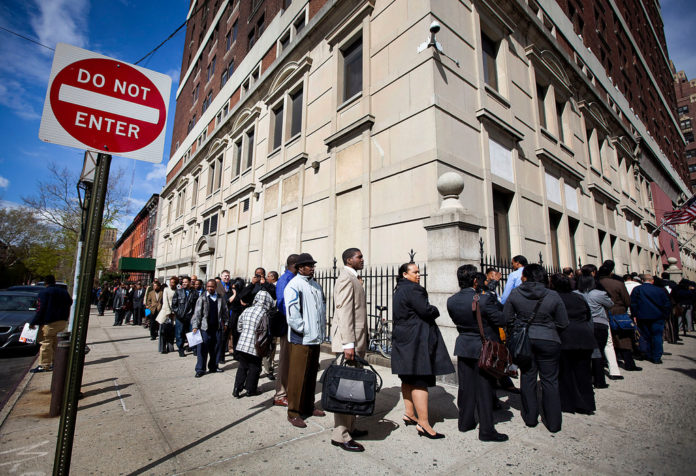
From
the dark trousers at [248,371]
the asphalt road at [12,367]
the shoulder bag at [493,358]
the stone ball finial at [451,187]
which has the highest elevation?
the stone ball finial at [451,187]

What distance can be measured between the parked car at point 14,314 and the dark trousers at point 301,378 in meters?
8.47

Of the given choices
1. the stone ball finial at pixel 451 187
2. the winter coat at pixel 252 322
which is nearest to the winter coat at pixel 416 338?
the winter coat at pixel 252 322

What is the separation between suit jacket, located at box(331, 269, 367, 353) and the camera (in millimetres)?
3656

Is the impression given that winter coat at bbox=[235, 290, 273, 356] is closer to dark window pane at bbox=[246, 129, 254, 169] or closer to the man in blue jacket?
the man in blue jacket

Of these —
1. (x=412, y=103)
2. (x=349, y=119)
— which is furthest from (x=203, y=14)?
(x=412, y=103)

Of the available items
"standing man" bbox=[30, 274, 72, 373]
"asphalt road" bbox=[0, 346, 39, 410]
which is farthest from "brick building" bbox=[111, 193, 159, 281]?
"standing man" bbox=[30, 274, 72, 373]

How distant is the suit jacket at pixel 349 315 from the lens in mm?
3656

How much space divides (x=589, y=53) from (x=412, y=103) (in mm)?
17141

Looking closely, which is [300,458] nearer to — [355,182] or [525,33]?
[355,182]

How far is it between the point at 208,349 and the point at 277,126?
37.4 feet

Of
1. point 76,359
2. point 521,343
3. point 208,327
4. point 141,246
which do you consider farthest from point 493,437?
point 141,246

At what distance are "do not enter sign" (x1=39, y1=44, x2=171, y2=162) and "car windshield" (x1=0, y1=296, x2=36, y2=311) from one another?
9933 millimetres

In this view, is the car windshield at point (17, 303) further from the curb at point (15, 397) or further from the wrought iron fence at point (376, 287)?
the wrought iron fence at point (376, 287)

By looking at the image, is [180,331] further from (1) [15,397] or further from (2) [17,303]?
(2) [17,303]
